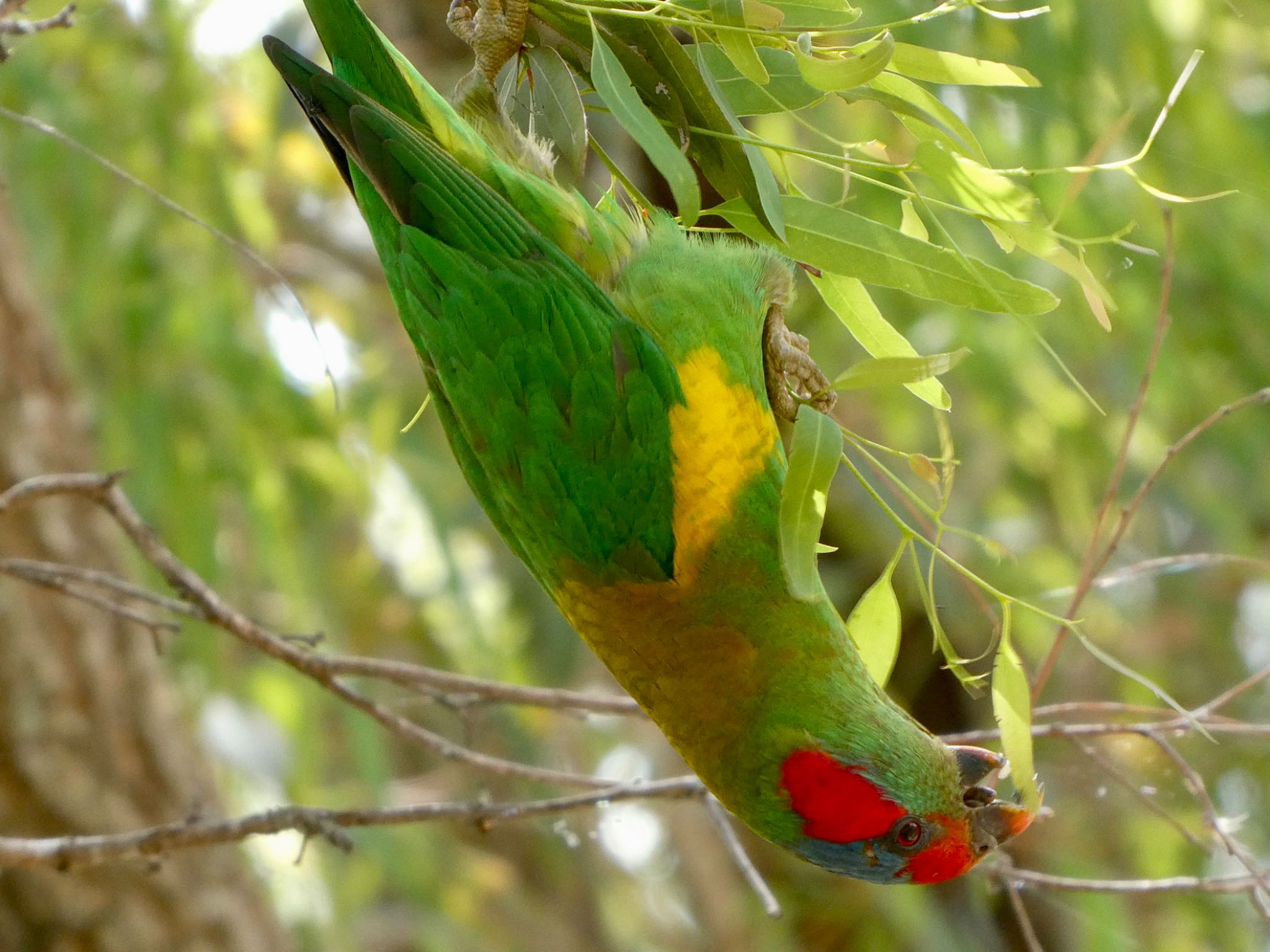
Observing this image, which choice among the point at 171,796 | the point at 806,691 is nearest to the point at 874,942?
the point at 171,796

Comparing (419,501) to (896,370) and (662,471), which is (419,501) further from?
(896,370)

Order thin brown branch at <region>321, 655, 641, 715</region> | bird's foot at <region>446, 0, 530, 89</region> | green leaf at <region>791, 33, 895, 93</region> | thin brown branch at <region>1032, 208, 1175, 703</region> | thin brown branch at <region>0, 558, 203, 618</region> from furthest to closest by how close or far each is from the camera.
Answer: thin brown branch at <region>0, 558, 203, 618</region>
thin brown branch at <region>321, 655, 641, 715</region>
thin brown branch at <region>1032, 208, 1175, 703</region>
bird's foot at <region>446, 0, 530, 89</region>
green leaf at <region>791, 33, 895, 93</region>

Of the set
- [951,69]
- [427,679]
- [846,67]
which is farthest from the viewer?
[427,679]

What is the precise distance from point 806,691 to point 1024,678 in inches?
12.5

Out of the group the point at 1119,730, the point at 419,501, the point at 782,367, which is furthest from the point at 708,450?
the point at 419,501

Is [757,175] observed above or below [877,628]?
above

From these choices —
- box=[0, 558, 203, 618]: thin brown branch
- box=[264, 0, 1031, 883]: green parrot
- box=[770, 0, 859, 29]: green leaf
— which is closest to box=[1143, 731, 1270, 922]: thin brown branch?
box=[264, 0, 1031, 883]: green parrot

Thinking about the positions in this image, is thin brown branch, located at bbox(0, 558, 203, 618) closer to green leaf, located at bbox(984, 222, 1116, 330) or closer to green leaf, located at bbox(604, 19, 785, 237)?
green leaf, located at bbox(604, 19, 785, 237)

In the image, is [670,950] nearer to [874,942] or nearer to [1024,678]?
[874,942]

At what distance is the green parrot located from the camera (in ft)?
5.40

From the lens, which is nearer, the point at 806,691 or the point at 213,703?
the point at 806,691

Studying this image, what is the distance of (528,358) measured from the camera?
1.72m

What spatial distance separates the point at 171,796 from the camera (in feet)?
10.7

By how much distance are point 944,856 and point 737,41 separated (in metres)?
0.99
